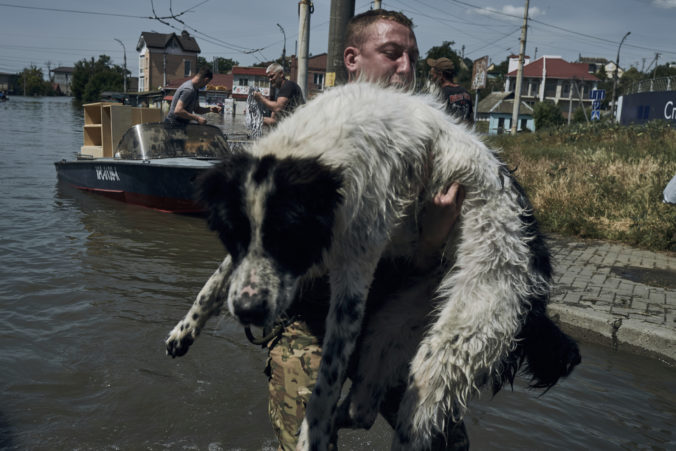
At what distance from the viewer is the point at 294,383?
2629 millimetres

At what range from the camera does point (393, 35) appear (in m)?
2.85

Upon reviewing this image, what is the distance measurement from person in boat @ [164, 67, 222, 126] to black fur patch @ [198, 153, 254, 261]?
1056 cm

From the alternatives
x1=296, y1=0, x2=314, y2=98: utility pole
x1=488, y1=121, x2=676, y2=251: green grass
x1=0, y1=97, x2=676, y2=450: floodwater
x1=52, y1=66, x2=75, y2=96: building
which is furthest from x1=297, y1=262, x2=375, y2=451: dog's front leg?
x1=52, y1=66, x2=75, y2=96: building

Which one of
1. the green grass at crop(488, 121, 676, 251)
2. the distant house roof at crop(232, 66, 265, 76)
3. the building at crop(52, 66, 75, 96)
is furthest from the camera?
the building at crop(52, 66, 75, 96)

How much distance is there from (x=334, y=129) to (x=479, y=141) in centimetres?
71

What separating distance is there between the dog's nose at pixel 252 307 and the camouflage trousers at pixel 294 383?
0.81 metres

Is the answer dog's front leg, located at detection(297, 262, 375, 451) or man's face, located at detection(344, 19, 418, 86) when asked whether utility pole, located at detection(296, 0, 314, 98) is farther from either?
dog's front leg, located at detection(297, 262, 375, 451)

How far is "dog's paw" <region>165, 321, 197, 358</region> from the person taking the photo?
2.48 metres

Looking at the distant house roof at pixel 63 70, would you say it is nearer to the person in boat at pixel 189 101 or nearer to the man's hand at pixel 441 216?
the person in boat at pixel 189 101

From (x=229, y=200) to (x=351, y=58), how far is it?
4.76 feet

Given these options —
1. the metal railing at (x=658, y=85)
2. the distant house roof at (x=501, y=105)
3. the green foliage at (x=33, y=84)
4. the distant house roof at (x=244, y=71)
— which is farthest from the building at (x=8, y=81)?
the metal railing at (x=658, y=85)

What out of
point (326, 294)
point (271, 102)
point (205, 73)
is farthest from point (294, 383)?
point (205, 73)

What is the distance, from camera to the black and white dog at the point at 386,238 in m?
1.90

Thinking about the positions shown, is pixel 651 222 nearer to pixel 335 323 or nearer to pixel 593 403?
pixel 593 403
